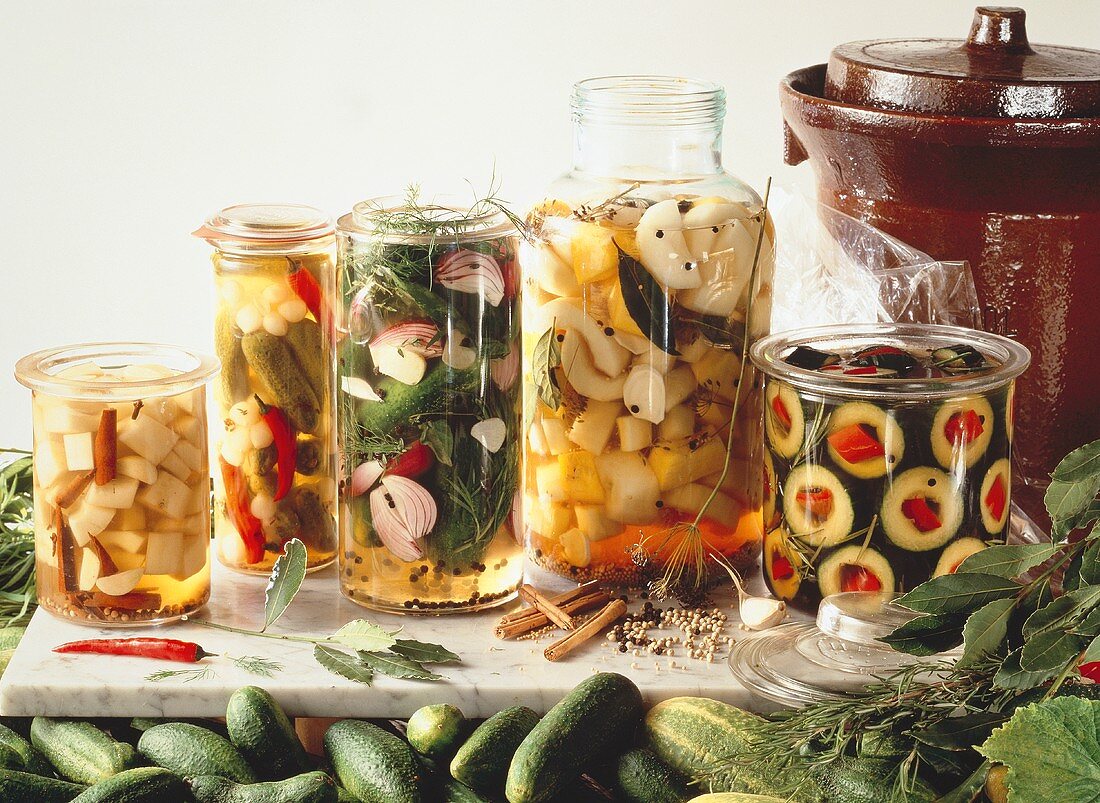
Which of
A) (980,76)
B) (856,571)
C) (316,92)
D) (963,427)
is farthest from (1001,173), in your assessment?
(316,92)

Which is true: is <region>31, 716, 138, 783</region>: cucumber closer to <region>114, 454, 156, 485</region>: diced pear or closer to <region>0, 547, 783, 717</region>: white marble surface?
<region>0, 547, 783, 717</region>: white marble surface

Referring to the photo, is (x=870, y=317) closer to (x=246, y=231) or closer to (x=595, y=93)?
(x=595, y=93)

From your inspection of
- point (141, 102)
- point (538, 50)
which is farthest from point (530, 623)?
point (141, 102)

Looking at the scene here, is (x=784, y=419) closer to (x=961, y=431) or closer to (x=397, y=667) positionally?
(x=961, y=431)

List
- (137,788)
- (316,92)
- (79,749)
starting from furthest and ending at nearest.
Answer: (316,92) → (79,749) → (137,788)

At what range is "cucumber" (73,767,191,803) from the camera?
0.83 m

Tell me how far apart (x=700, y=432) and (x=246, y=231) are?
406mm

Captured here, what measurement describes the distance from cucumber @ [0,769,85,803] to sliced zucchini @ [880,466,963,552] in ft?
1.98

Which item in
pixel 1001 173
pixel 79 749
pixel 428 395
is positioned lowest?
pixel 79 749

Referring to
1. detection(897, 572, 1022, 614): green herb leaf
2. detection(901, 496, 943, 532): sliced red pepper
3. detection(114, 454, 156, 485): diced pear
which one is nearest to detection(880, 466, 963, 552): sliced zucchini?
detection(901, 496, 943, 532): sliced red pepper

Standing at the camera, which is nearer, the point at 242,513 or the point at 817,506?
the point at 817,506

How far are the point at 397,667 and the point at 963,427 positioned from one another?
0.45m

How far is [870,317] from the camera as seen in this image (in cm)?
122

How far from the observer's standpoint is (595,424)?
43.4 inches
